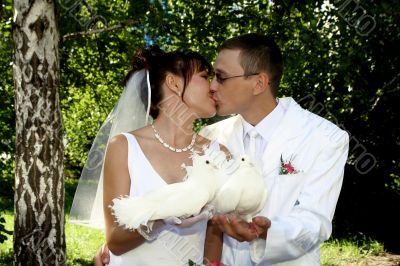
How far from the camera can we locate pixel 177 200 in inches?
97.6

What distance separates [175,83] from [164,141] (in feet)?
1.21

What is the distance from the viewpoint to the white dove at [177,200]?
2.44 metres

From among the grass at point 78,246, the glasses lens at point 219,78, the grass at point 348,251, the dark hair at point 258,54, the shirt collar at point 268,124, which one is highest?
the dark hair at point 258,54

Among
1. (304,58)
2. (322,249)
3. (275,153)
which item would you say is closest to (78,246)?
(322,249)

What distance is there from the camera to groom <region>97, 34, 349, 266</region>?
8.99ft

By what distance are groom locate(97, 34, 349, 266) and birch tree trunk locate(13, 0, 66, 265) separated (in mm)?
2285

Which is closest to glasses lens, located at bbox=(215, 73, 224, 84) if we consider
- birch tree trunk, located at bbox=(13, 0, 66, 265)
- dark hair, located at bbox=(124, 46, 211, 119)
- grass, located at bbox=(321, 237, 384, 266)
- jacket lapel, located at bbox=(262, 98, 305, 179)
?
dark hair, located at bbox=(124, 46, 211, 119)

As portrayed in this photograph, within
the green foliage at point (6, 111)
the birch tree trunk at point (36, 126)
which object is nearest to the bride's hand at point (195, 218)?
the birch tree trunk at point (36, 126)

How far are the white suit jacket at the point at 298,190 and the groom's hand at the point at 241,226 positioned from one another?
0.20 ft

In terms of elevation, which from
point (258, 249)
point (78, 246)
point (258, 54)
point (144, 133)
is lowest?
point (78, 246)

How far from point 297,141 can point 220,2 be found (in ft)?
16.6

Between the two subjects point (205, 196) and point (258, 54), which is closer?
point (205, 196)

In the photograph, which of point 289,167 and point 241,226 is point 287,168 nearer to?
point 289,167

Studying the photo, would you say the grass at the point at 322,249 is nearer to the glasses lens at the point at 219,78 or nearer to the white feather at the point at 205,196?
the glasses lens at the point at 219,78
